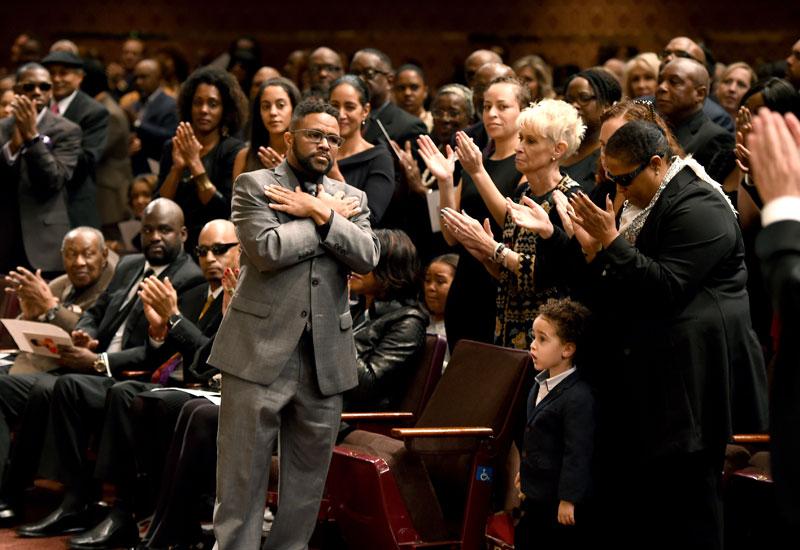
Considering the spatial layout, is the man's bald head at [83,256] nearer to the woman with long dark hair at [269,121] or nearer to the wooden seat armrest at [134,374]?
the woman with long dark hair at [269,121]

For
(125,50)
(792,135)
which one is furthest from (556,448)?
(125,50)

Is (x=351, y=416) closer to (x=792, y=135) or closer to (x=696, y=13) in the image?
(x=792, y=135)

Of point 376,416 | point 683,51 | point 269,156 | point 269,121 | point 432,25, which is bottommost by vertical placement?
point 376,416

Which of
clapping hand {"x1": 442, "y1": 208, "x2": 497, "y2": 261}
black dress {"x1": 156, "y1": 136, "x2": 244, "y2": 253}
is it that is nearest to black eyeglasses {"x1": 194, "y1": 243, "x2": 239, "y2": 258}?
black dress {"x1": 156, "y1": 136, "x2": 244, "y2": 253}

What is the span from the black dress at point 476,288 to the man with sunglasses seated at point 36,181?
9.49 ft

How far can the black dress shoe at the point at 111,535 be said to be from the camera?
524 cm

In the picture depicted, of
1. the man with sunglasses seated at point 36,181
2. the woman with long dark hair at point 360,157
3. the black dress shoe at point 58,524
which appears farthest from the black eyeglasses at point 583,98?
the man with sunglasses seated at point 36,181

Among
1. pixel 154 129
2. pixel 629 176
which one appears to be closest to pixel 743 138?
pixel 629 176

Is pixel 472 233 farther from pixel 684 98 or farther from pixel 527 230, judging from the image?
pixel 684 98

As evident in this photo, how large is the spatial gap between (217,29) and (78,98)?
4.68 meters

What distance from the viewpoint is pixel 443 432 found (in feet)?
14.3

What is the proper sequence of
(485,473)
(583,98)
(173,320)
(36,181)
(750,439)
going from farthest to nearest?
(36,181) < (583,98) < (173,320) < (485,473) < (750,439)

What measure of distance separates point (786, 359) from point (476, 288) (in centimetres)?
242

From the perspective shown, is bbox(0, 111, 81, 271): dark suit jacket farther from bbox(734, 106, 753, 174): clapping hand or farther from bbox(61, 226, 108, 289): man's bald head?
bbox(734, 106, 753, 174): clapping hand
